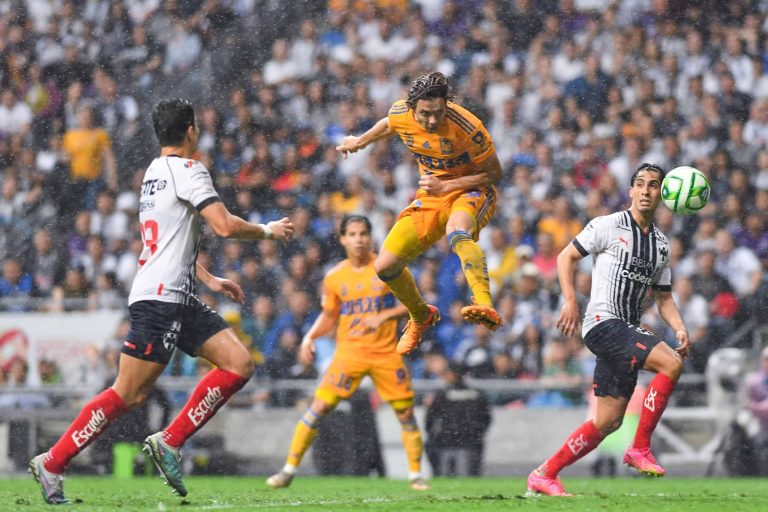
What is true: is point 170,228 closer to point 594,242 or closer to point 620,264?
point 594,242

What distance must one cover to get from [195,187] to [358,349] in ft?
14.6

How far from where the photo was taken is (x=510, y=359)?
47.7ft

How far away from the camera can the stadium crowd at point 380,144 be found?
15.1 metres

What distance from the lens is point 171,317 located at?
7.23 m

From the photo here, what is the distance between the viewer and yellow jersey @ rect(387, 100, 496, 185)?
8.56 meters

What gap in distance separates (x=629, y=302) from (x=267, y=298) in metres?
7.49

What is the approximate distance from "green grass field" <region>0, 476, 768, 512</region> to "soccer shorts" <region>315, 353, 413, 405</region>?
0.81 m

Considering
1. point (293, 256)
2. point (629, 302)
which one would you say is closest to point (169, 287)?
point (629, 302)

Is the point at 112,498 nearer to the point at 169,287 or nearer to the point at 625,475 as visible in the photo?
the point at 169,287

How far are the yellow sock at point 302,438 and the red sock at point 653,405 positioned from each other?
3.63 meters

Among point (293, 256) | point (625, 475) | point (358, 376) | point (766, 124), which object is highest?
point (766, 124)

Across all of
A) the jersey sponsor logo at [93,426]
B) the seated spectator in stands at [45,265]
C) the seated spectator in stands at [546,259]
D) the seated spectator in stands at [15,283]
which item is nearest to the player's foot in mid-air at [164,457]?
the jersey sponsor logo at [93,426]

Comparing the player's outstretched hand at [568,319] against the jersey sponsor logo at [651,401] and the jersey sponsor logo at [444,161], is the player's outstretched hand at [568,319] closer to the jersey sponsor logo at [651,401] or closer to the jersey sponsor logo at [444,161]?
the jersey sponsor logo at [651,401]

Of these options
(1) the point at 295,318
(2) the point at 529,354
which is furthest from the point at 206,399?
(1) the point at 295,318
